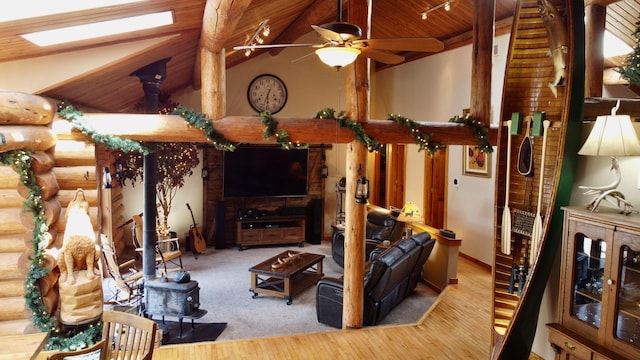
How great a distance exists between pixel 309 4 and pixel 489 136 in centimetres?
357

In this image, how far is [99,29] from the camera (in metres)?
3.97

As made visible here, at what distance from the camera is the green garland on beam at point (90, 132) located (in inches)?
177

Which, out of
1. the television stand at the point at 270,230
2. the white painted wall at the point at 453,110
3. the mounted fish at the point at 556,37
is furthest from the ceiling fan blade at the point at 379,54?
the television stand at the point at 270,230

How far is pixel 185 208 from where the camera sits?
9477 millimetres

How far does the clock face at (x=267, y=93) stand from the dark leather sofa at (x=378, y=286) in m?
4.93

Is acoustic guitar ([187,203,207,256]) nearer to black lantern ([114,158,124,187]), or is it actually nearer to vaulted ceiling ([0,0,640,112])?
black lantern ([114,158,124,187])

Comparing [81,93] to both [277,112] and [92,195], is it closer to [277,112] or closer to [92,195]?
[92,195]

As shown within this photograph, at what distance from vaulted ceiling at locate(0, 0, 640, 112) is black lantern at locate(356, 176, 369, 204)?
2.05 m

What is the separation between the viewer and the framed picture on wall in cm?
762

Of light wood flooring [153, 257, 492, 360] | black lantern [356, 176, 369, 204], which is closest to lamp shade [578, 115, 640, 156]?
black lantern [356, 176, 369, 204]

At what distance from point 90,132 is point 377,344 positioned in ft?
12.3

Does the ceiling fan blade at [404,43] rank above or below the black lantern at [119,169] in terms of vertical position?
above

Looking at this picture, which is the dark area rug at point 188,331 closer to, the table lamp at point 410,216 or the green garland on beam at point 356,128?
the green garland on beam at point 356,128

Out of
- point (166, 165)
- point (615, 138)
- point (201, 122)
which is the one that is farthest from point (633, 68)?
point (166, 165)
